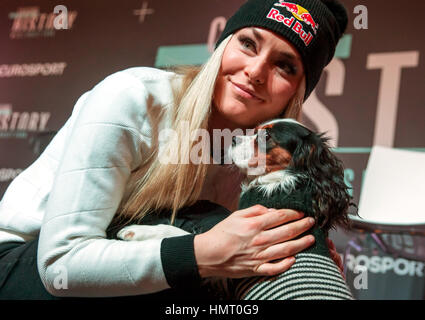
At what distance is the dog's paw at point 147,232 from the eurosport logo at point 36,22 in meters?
2.00

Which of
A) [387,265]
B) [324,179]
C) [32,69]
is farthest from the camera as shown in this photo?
[32,69]

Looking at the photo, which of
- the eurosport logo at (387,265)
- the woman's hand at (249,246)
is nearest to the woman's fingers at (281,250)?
the woman's hand at (249,246)

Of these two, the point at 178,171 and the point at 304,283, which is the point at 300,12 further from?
the point at 304,283

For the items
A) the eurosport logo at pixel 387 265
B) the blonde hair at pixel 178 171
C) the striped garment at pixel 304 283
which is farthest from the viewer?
the eurosport logo at pixel 387 265

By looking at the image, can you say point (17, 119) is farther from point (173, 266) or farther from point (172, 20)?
point (173, 266)

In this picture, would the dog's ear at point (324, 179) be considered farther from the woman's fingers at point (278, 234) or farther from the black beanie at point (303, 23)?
the black beanie at point (303, 23)

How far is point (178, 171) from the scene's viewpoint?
1.25 meters

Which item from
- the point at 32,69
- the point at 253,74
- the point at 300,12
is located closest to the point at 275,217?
the point at 253,74

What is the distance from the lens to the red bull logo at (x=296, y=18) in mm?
Result: 1303

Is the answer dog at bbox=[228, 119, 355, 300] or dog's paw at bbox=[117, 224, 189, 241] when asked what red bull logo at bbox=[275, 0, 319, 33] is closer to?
dog at bbox=[228, 119, 355, 300]

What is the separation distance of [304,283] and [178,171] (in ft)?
1.58

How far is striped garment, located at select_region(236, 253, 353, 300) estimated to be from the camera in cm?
96

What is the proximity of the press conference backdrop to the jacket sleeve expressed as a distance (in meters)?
0.81

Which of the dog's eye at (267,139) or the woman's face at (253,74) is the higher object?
the woman's face at (253,74)
